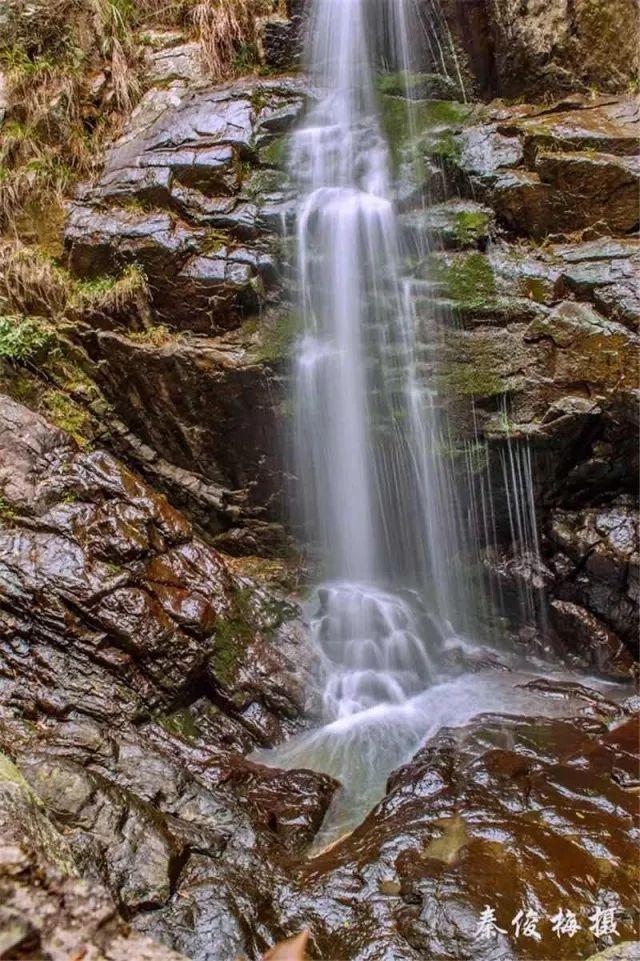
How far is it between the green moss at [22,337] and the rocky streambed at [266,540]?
16 cm

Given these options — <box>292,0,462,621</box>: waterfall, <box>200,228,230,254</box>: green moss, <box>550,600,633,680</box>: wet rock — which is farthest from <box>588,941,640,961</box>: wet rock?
<box>200,228,230,254</box>: green moss

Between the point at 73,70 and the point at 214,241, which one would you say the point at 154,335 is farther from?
the point at 73,70

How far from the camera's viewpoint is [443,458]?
620 centimetres

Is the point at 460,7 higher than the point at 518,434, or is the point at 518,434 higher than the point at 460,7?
the point at 460,7

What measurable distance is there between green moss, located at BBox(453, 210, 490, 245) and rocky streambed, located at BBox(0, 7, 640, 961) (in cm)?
3

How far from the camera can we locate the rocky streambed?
337 centimetres

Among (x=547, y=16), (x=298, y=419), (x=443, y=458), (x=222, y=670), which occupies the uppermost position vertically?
(x=547, y=16)

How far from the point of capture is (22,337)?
253 inches

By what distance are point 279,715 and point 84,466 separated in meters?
2.97

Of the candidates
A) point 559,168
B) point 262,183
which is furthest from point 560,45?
point 262,183

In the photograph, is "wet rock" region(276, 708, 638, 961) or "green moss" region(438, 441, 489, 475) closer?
"wet rock" region(276, 708, 638, 961)

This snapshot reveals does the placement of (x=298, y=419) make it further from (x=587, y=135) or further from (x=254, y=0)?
(x=254, y=0)

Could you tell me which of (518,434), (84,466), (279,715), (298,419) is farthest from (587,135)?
(279,715)

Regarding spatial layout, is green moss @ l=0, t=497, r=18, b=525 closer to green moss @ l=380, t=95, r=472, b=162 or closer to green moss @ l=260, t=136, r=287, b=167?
green moss @ l=260, t=136, r=287, b=167
